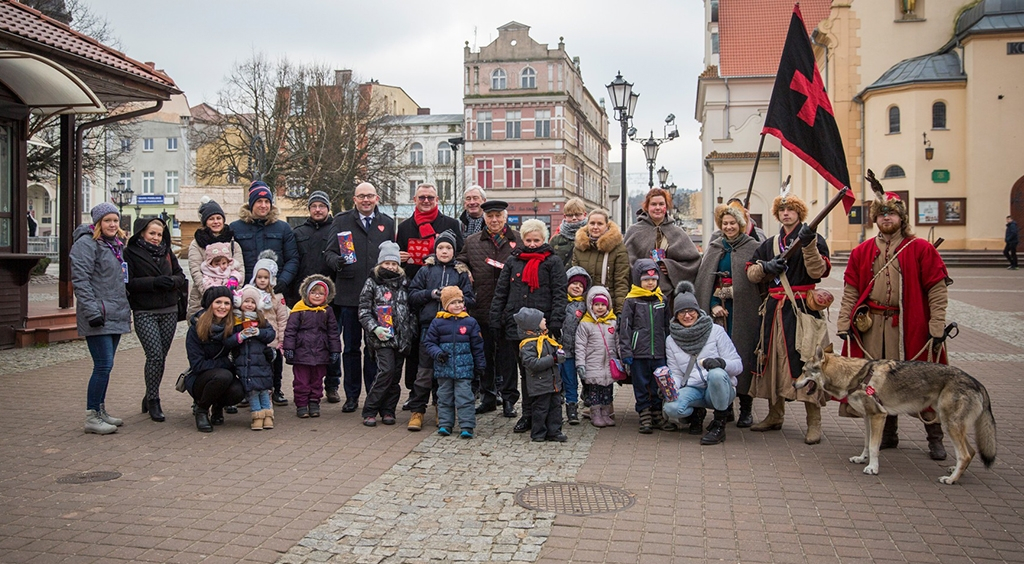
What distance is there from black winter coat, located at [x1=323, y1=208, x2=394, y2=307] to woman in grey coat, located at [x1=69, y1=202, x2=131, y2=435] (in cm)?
203

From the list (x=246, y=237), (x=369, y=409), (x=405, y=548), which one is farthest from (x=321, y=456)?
(x=246, y=237)

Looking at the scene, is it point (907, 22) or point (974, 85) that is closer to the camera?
point (974, 85)

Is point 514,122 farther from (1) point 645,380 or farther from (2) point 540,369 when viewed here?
(2) point 540,369

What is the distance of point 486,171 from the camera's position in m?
73.6

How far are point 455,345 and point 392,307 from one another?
0.86 meters

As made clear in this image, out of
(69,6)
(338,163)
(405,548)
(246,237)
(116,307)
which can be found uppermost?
(69,6)

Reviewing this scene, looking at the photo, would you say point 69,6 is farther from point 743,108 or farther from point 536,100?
point 536,100

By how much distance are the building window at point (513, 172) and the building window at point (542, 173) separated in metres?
1.40

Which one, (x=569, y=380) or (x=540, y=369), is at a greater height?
(x=540, y=369)

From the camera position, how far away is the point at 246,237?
8.87 metres

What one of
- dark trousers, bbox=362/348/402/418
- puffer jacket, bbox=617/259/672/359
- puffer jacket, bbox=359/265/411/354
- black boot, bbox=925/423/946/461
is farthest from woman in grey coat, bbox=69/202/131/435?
black boot, bbox=925/423/946/461

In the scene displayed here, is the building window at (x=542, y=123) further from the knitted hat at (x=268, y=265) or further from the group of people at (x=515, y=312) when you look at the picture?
the knitted hat at (x=268, y=265)

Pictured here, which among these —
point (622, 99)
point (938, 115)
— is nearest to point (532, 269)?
point (622, 99)

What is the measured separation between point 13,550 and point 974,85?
39.0m
